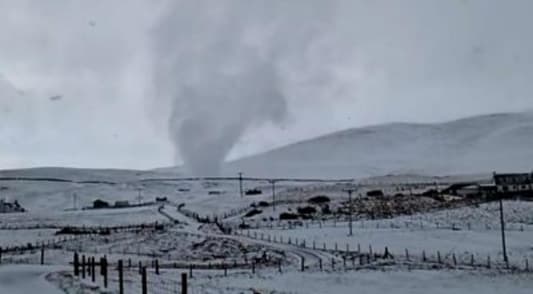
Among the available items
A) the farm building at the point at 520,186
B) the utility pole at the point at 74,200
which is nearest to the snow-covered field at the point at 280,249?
the farm building at the point at 520,186

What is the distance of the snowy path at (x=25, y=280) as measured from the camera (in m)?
27.4

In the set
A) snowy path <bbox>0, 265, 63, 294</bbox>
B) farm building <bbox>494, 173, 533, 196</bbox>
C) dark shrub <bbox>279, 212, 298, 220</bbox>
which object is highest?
farm building <bbox>494, 173, 533, 196</bbox>

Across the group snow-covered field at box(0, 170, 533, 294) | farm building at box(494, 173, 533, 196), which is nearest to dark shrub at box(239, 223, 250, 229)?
snow-covered field at box(0, 170, 533, 294)

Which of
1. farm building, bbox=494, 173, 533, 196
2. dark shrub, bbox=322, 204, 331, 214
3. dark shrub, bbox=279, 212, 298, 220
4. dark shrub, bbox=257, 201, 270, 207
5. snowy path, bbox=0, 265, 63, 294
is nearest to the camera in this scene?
snowy path, bbox=0, 265, 63, 294

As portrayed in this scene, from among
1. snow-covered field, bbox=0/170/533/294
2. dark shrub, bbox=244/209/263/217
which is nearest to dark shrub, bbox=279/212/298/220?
snow-covered field, bbox=0/170/533/294

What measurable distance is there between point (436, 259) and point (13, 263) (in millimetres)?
21903

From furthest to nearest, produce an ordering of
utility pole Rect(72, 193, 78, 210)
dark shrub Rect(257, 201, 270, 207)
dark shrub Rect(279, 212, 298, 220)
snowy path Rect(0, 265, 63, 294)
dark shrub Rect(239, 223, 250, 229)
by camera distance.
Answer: utility pole Rect(72, 193, 78, 210)
dark shrub Rect(257, 201, 270, 207)
dark shrub Rect(279, 212, 298, 220)
dark shrub Rect(239, 223, 250, 229)
snowy path Rect(0, 265, 63, 294)

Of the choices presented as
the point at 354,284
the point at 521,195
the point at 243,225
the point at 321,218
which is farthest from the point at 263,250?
the point at 521,195

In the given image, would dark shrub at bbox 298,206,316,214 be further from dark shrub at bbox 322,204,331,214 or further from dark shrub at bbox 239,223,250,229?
dark shrub at bbox 239,223,250,229

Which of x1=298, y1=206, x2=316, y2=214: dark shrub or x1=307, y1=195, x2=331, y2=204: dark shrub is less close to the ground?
x1=307, y1=195, x2=331, y2=204: dark shrub

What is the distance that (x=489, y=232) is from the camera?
56.0 metres

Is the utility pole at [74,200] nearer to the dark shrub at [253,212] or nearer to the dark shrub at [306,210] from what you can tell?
the dark shrub at [253,212]

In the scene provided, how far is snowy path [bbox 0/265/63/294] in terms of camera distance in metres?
27.4

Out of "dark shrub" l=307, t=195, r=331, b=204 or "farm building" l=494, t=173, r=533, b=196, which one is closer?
"farm building" l=494, t=173, r=533, b=196
